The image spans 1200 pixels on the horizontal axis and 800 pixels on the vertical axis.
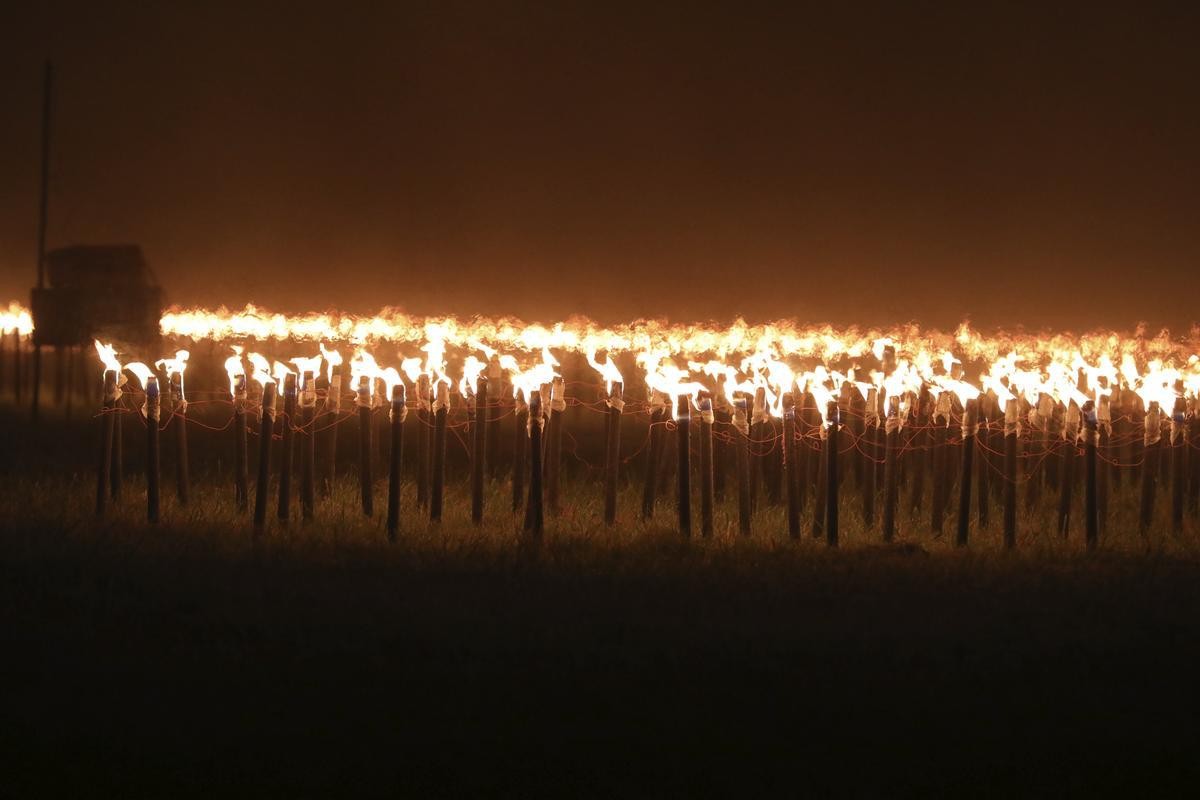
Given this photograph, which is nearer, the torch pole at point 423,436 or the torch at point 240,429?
the torch at point 240,429

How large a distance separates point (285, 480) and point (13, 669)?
6212mm

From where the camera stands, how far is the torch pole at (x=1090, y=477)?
13977 mm

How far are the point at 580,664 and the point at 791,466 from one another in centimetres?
598

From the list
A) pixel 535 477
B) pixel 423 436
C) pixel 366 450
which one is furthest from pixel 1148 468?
pixel 366 450

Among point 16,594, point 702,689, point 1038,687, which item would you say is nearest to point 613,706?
point 702,689

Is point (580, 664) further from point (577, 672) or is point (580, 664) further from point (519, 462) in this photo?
point (519, 462)

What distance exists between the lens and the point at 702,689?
8.28 metres

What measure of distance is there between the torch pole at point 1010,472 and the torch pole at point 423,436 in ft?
20.0

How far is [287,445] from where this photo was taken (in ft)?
47.5

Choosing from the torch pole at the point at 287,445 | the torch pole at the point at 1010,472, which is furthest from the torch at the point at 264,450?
the torch pole at the point at 1010,472

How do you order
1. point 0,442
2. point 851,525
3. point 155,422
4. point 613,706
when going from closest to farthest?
point 613,706 → point 155,422 → point 851,525 → point 0,442

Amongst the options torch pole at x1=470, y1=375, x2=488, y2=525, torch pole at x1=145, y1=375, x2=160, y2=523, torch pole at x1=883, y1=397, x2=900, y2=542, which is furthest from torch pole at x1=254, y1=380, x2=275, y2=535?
torch pole at x1=883, y1=397, x2=900, y2=542

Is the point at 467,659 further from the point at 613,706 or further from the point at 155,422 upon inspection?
the point at 155,422

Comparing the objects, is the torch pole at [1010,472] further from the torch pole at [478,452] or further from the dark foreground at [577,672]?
the torch pole at [478,452]
